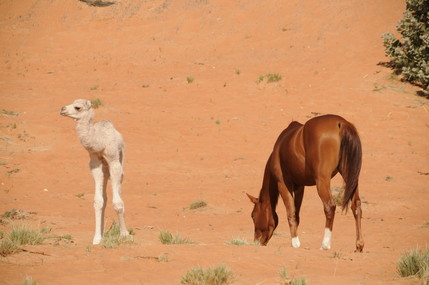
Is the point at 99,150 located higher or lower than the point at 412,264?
higher

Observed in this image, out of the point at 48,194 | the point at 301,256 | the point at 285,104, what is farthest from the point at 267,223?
the point at 285,104

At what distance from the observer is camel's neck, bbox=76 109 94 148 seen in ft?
30.9

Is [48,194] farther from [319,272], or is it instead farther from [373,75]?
[373,75]

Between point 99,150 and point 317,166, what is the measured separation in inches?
130

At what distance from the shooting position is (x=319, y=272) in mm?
7312

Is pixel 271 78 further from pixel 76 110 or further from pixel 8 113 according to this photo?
pixel 76 110

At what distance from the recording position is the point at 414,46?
28641mm

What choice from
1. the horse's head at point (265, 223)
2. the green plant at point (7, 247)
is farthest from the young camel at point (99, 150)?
the horse's head at point (265, 223)

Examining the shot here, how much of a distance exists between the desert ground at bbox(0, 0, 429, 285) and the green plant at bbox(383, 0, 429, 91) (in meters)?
0.91

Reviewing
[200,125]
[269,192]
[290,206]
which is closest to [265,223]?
[269,192]

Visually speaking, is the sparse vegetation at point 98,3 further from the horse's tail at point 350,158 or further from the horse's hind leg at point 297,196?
the horse's tail at point 350,158

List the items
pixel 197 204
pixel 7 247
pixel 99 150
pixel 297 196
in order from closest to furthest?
1. pixel 7 247
2. pixel 99 150
3. pixel 297 196
4. pixel 197 204

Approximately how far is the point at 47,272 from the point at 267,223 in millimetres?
4520

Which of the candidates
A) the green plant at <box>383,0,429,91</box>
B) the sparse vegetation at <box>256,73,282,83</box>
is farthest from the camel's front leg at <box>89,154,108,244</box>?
the sparse vegetation at <box>256,73,282,83</box>
